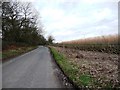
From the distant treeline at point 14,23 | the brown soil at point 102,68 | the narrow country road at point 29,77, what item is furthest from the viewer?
the distant treeline at point 14,23

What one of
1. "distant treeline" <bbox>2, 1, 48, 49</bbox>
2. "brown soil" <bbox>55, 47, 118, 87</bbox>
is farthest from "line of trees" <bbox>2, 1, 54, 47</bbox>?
"brown soil" <bbox>55, 47, 118, 87</bbox>

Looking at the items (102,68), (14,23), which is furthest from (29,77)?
(14,23)

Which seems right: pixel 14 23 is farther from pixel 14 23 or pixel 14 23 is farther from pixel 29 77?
pixel 29 77

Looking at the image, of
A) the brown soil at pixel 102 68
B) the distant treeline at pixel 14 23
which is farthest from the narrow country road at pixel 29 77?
the distant treeline at pixel 14 23

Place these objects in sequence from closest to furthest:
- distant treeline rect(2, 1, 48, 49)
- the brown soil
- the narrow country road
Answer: the brown soil < the narrow country road < distant treeline rect(2, 1, 48, 49)

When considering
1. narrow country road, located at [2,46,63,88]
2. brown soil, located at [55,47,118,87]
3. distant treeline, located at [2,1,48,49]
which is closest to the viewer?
brown soil, located at [55,47,118,87]

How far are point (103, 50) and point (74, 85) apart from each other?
21.7 m

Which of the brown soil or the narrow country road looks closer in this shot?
the brown soil

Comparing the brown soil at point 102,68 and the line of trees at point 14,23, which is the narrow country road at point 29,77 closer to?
the brown soil at point 102,68

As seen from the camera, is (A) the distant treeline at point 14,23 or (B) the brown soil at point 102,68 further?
(A) the distant treeline at point 14,23

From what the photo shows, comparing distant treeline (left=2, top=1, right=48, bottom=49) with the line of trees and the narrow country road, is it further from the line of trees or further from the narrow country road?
the narrow country road

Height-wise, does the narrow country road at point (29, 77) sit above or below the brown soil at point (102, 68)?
below

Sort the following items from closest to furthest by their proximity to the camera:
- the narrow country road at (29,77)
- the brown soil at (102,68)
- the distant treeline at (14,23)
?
the brown soil at (102,68), the narrow country road at (29,77), the distant treeline at (14,23)

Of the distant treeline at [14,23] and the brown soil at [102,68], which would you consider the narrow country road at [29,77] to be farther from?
the distant treeline at [14,23]
